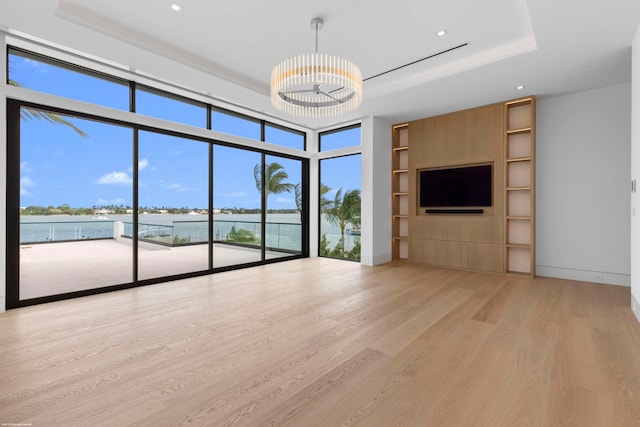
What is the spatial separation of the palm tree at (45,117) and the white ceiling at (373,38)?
88cm

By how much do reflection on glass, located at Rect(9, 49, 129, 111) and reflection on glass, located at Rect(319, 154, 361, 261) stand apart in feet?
14.2

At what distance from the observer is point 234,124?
5.86m

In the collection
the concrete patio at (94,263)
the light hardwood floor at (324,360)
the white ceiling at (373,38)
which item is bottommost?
the light hardwood floor at (324,360)

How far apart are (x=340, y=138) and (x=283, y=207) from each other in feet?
7.08

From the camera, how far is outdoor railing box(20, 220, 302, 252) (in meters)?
3.89

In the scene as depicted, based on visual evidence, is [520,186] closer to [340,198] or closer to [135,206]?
[340,198]

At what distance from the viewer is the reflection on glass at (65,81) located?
11.9 feet

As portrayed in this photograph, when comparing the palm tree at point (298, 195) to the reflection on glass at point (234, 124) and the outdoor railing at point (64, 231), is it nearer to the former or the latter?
the reflection on glass at point (234, 124)

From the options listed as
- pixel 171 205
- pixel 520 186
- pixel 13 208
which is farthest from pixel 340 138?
pixel 13 208

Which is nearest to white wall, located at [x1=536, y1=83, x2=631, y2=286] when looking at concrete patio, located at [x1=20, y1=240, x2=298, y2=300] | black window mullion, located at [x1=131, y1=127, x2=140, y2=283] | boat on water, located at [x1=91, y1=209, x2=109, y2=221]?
concrete patio, located at [x1=20, y1=240, x2=298, y2=300]

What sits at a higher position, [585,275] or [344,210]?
[344,210]

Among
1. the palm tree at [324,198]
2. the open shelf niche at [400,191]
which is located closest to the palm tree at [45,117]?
the palm tree at [324,198]

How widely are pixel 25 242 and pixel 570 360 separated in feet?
18.9

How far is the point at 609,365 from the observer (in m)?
2.21
